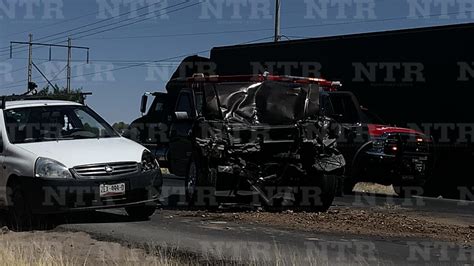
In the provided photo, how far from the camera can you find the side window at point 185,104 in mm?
14403

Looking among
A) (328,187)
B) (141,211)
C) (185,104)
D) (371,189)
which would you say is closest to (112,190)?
(141,211)

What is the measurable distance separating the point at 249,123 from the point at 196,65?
30.7 feet

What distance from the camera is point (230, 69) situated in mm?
A: 21500

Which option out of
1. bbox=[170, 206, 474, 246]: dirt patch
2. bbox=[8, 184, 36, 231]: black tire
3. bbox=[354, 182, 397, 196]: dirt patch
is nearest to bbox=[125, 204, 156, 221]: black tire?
bbox=[170, 206, 474, 246]: dirt patch

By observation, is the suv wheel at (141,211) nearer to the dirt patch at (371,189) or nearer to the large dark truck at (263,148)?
the large dark truck at (263,148)

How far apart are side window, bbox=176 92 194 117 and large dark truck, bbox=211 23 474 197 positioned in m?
4.83

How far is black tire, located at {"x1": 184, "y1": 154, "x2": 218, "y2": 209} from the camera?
12.2 meters

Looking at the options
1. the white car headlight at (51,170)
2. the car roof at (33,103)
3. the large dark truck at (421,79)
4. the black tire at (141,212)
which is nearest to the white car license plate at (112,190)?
the white car headlight at (51,170)

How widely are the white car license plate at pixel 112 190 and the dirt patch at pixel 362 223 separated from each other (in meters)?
1.72

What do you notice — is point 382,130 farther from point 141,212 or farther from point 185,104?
point 141,212

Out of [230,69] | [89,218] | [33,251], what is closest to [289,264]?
[33,251]

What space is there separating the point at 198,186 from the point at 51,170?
2.98 m

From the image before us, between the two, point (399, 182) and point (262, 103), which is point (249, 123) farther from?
point (399, 182)

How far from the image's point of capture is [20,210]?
10438 mm
